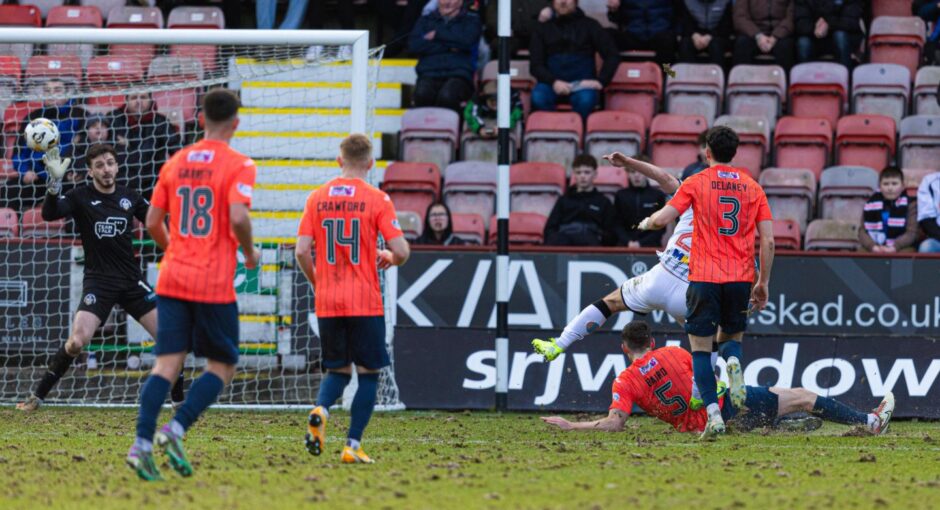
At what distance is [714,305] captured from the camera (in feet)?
29.7

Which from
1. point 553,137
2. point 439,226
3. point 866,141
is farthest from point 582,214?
point 866,141

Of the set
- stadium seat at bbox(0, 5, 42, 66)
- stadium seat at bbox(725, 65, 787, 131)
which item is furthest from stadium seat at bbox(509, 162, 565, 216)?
stadium seat at bbox(0, 5, 42, 66)

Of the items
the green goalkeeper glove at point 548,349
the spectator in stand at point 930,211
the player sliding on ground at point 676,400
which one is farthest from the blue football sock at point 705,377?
the spectator in stand at point 930,211

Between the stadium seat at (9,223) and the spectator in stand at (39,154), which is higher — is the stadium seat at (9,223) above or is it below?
below

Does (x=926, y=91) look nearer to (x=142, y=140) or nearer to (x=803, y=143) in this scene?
(x=803, y=143)

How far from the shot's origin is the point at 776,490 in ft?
21.7

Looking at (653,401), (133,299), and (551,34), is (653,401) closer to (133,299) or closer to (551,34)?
(133,299)

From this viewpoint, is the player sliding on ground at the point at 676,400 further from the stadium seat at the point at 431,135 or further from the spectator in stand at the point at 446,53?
the spectator in stand at the point at 446,53

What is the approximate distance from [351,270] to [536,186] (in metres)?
7.40

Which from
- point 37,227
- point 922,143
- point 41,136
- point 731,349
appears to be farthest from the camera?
point 922,143

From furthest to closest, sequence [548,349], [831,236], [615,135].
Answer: [615,135] < [831,236] < [548,349]

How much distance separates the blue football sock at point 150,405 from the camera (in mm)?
6719

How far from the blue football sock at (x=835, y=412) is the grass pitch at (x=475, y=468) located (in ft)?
0.37

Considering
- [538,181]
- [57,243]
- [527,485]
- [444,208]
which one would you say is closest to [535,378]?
[444,208]
